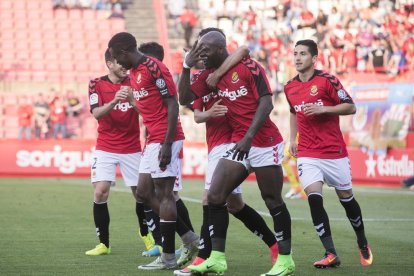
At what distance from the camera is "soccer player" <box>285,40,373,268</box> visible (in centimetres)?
948

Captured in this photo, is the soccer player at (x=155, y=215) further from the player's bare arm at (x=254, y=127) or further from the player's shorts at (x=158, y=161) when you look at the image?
the player's bare arm at (x=254, y=127)

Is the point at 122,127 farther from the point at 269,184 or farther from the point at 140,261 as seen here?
the point at 269,184

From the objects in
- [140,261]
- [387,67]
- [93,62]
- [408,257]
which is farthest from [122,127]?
[93,62]

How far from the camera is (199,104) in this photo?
8.88m

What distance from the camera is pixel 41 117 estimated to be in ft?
99.7

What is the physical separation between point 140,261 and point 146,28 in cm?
3005

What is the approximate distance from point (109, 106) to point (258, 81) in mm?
2507

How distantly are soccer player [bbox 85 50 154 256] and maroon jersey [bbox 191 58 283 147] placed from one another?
2463mm

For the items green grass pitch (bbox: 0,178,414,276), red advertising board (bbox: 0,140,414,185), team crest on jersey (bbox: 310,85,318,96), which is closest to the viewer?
green grass pitch (bbox: 0,178,414,276)

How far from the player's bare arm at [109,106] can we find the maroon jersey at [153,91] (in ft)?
2.24

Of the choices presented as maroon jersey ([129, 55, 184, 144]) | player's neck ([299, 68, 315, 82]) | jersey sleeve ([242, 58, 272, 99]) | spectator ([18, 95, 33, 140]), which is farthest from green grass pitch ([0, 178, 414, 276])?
spectator ([18, 95, 33, 140])

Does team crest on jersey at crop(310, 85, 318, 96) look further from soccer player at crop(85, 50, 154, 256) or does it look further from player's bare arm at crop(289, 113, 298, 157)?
soccer player at crop(85, 50, 154, 256)

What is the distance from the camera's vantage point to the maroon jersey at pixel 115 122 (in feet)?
35.6

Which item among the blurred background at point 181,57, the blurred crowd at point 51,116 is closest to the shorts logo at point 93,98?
the blurred background at point 181,57
